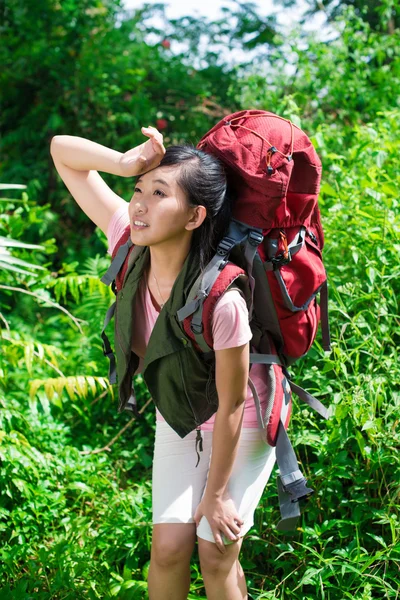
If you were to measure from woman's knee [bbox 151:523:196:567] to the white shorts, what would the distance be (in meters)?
0.02

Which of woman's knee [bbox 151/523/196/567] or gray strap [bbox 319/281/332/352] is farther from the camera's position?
gray strap [bbox 319/281/332/352]

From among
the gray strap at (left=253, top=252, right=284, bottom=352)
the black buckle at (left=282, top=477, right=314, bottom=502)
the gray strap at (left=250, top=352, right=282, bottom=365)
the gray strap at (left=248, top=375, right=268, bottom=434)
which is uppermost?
the gray strap at (left=253, top=252, right=284, bottom=352)

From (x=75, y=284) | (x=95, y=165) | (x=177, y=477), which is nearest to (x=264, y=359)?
(x=177, y=477)

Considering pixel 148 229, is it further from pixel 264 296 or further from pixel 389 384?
pixel 389 384

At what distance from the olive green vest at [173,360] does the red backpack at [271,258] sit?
2.2 inches

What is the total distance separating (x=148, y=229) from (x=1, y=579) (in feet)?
5.39

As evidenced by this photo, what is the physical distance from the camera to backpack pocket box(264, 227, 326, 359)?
98.0 inches

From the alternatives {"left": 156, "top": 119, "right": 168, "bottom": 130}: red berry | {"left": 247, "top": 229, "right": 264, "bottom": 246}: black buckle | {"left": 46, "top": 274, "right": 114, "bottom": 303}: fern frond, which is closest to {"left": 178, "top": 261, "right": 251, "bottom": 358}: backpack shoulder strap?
{"left": 247, "top": 229, "right": 264, "bottom": 246}: black buckle

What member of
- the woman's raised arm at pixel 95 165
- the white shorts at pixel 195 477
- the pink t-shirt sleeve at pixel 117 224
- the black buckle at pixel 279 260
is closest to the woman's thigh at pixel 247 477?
the white shorts at pixel 195 477

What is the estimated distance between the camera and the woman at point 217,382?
2.38 m

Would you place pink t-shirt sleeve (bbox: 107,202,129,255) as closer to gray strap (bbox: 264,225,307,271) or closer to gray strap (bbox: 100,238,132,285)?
gray strap (bbox: 100,238,132,285)

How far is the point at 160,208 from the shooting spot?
96.0 inches

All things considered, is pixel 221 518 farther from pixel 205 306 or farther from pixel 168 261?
pixel 168 261

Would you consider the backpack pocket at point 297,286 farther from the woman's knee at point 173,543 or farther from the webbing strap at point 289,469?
the woman's knee at point 173,543
